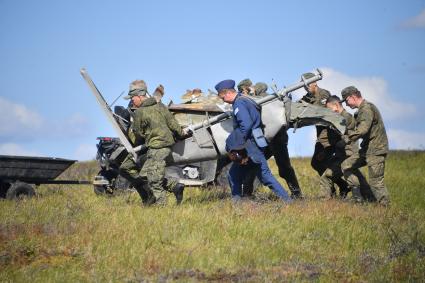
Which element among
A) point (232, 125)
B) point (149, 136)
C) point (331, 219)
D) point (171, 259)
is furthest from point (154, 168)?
point (171, 259)

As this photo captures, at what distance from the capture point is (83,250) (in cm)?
896

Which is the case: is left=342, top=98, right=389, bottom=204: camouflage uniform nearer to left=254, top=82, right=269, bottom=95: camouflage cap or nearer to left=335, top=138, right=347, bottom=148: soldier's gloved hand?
left=335, top=138, right=347, bottom=148: soldier's gloved hand

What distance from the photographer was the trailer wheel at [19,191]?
1424 cm

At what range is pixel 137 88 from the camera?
42.2ft

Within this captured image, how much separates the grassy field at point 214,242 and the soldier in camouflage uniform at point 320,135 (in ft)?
3.80

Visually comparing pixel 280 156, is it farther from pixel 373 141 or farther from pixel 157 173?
pixel 157 173

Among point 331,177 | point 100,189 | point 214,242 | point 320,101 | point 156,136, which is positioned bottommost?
point 214,242

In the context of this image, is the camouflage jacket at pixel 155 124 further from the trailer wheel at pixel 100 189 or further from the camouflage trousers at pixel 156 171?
the trailer wheel at pixel 100 189

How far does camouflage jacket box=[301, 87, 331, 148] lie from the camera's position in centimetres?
1328

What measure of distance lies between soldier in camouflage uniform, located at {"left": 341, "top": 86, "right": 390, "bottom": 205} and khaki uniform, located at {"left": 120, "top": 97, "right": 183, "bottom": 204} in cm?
292

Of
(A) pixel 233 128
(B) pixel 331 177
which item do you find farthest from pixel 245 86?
(B) pixel 331 177

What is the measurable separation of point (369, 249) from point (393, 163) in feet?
47.0

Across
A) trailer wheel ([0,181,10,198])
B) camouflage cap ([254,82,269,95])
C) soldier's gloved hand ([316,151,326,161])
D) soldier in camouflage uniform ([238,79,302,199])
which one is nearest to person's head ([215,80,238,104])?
soldier in camouflage uniform ([238,79,302,199])

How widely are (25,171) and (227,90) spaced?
465 centimetres
